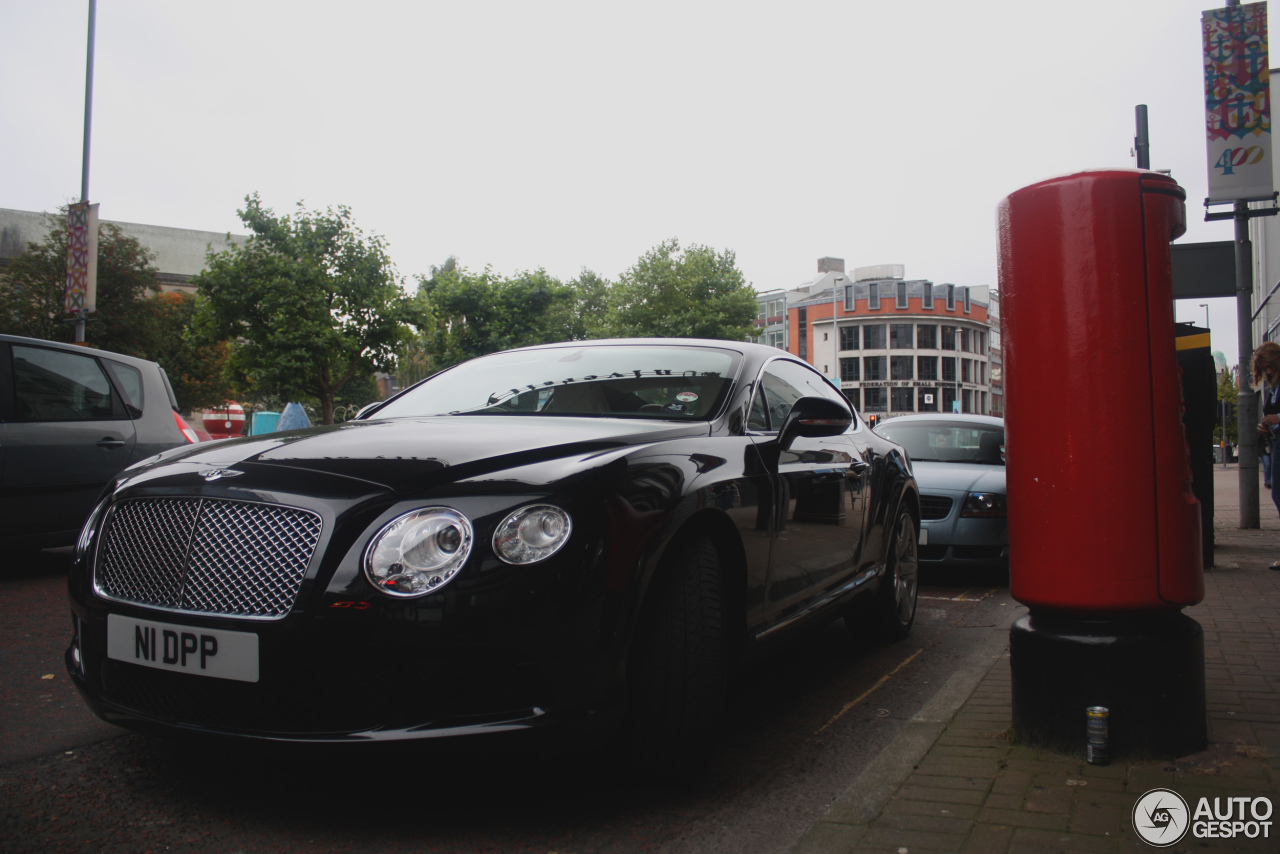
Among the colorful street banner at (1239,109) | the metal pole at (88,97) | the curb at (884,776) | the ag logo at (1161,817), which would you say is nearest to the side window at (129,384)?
the curb at (884,776)

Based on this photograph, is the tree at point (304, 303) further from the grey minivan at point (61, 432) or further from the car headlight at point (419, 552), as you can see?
the car headlight at point (419, 552)

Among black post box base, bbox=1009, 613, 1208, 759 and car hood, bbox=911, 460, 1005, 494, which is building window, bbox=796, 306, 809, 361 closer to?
car hood, bbox=911, 460, 1005, 494

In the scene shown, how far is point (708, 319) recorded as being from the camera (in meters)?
53.4

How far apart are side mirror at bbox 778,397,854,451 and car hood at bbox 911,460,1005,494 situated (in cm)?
344

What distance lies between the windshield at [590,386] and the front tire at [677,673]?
81 centimetres

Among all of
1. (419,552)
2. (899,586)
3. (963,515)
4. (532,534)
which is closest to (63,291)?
(963,515)

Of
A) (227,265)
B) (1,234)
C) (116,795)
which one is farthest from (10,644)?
(1,234)

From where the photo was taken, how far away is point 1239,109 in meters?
8.75

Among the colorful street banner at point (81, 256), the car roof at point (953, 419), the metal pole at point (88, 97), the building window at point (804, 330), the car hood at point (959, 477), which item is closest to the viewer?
the car hood at point (959, 477)

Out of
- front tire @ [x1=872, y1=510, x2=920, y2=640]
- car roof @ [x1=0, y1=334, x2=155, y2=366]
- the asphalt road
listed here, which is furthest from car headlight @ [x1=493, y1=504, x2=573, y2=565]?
car roof @ [x1=0, y1=334, x2=155, y2=366]

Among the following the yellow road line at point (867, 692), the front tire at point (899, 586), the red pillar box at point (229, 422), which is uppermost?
the red pillar box at point (229, 422)

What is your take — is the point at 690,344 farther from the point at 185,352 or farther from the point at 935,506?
the point at 185,352

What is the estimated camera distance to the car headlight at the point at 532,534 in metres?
2.27

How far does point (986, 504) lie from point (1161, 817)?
15.7ft
